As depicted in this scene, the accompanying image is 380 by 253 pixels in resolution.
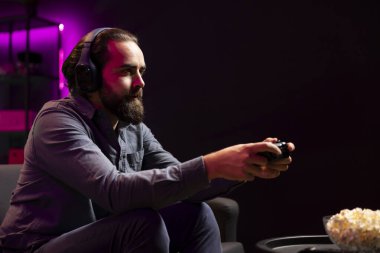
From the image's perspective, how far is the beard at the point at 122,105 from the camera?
1747 mm

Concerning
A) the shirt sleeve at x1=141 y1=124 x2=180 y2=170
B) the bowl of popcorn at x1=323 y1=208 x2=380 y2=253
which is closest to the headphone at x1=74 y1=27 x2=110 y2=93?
the shirt sleeve at x1=141 y1=124 x2=180 y2=170

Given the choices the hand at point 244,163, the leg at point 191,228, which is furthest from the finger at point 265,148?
the leg at point 191,228

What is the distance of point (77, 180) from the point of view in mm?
1440

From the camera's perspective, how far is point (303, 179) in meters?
3.09

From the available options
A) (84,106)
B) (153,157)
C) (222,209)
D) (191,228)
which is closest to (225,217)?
(222,209)

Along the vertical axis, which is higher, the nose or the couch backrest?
the nose

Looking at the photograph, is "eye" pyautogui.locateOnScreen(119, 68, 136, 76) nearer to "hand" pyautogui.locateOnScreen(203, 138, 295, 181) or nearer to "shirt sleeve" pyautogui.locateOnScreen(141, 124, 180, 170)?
"shirt sleeve" pyautogui.locateOnScreen(141, 124, 180, 170)

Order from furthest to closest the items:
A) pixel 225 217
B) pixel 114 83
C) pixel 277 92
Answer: pixel 277 92 → pixel 225 217 → pixel 114 83

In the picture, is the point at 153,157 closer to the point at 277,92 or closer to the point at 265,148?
the point at 265,148

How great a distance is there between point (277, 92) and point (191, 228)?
1.69m

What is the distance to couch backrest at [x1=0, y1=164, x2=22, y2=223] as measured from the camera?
6.08 ft

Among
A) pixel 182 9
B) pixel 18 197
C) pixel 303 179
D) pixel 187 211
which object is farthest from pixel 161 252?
pixel 182 9

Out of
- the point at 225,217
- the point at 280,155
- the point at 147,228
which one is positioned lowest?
the point at 225,217

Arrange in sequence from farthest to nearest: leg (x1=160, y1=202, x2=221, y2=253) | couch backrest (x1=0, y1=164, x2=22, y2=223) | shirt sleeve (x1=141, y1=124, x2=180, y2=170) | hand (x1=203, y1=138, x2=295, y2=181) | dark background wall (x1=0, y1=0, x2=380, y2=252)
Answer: dark background wall (x1=0, y1=0, x2=380, y2=252), shirt sleeve (x1=141, y1=124, x2=180, y2=170), couch backrest (x1=0, y1=164, x2=22, y2=223), leg (x1=160, y1=202, x2=221, y2=253), hand (x1=203, y1=138, x2=295, y2=181)
